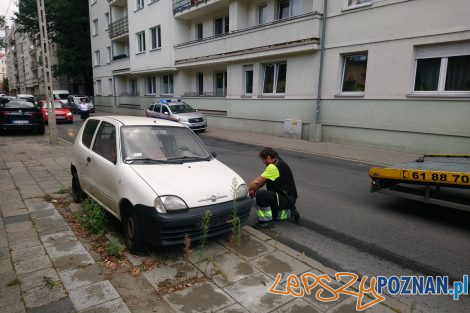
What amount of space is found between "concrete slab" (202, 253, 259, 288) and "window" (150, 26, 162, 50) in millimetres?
24750

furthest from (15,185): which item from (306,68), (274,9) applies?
(274,9)

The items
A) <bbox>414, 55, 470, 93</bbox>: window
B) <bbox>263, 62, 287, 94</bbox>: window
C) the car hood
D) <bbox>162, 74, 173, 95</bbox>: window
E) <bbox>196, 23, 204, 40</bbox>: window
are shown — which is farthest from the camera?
<bbox>162, 74, 173, 95</bbox>: window

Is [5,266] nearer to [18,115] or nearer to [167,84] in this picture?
[18,115]

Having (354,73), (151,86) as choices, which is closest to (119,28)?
(151,86)

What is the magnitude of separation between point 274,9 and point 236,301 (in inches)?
666

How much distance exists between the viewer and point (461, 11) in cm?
1033

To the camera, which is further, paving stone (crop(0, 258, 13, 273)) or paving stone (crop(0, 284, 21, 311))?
paving stone (crop(0, 258, 13, 273))

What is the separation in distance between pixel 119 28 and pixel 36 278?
32.7 meters

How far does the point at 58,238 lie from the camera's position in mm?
4387

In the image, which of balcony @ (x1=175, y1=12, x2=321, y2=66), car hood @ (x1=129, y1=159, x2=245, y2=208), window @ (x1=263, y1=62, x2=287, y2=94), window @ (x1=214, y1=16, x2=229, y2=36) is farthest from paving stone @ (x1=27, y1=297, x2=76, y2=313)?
window @ (x1=214, y1=16, x2=229, y2=36)

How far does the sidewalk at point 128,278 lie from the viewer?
3002 mm

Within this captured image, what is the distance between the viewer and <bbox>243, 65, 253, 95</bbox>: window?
1886 cm

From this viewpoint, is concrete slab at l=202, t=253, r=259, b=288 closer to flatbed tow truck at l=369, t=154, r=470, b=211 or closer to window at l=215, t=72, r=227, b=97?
flatbed tow truck at l=369, t=154, r=470, b=211

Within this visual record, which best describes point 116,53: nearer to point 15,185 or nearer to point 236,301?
point 15,185
